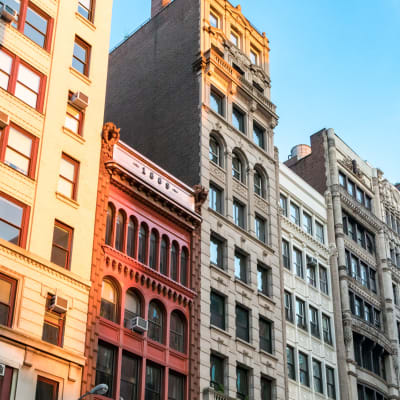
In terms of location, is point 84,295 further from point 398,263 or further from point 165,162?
point 398,263

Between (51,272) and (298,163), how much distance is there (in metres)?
36.7

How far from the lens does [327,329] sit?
5447 cm

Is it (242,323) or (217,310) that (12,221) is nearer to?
(217,310)

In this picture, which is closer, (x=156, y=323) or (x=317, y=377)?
(x=156, y=323)

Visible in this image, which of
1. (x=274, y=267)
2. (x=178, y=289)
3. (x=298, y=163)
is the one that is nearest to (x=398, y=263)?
(x=298, y=163)

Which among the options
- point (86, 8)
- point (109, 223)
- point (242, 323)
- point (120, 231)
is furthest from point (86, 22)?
point (242, 323)

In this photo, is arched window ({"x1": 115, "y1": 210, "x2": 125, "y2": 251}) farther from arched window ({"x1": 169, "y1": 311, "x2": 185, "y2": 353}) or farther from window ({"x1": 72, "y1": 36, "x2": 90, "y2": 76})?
window ({"x1": 72, "y1": 36, "x2": 90, "y2": 76})

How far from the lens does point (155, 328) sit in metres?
38.7

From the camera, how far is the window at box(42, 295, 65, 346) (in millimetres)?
32094

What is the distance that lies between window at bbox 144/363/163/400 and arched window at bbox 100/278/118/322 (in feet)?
10.0

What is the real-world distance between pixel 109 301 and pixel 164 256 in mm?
5494

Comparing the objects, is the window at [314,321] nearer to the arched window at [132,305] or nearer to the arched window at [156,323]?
the arched window at [156,323]

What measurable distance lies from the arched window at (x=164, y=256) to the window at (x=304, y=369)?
13.7 meters

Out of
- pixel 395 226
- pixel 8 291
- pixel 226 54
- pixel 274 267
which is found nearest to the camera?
pixel 8 291
